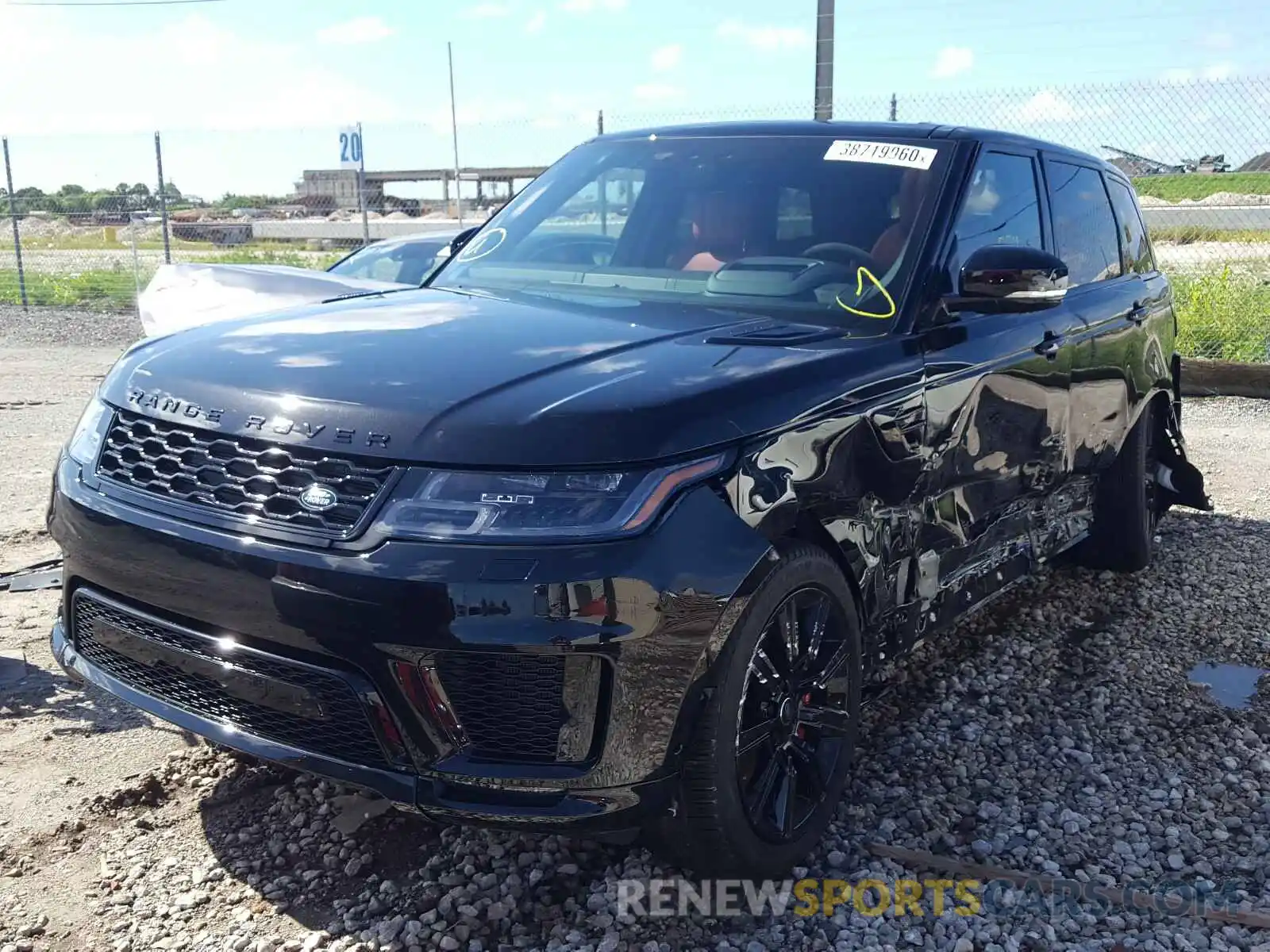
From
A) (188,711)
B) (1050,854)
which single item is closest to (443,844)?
(188,711)

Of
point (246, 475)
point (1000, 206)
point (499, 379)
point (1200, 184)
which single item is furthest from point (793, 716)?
point (1200, 184)

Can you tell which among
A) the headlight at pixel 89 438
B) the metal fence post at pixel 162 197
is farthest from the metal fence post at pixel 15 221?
the headlight at pixel 89 438

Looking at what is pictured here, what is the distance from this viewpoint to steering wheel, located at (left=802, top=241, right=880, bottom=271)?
3352mm

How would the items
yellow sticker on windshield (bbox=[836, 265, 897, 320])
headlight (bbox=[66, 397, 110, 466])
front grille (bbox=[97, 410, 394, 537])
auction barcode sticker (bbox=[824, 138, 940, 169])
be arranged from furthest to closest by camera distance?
auction barcode sticker (bbox=[824, 138, 940, 169]) → yellow sticker on windshield (bbox=[836, 265, 897, 320]) → headlight (bbox=[66, 397, 110, 466]) → front grille (bbox=[97, 410, 394, 537])

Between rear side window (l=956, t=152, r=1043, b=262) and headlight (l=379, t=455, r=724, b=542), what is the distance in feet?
5.53

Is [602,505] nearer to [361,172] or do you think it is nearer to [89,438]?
[89,438]

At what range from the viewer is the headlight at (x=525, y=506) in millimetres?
2230

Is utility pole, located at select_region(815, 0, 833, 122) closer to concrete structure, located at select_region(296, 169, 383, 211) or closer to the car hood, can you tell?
the car hood

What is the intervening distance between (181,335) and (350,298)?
0.64m

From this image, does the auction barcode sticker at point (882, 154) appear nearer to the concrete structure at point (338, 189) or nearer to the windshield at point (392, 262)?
the windshield at point (392, 262)

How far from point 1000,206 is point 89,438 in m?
2.82

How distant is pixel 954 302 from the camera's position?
10.9 ft

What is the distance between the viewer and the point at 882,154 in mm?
3559

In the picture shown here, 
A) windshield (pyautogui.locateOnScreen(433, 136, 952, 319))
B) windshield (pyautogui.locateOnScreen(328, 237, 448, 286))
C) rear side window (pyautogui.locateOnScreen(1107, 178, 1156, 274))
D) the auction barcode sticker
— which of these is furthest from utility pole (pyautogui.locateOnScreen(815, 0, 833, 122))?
the auction barcode sticker
